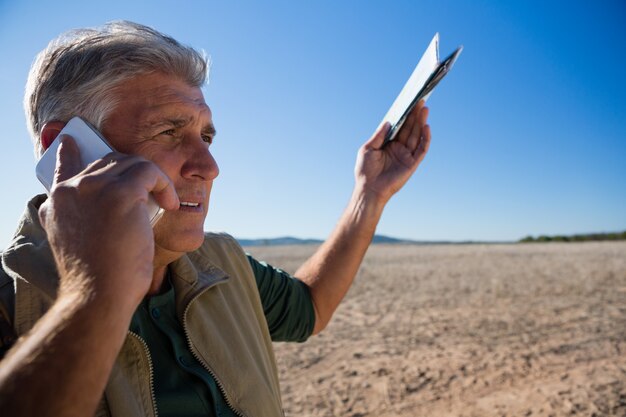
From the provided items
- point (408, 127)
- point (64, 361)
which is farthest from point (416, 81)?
point (64, 361)

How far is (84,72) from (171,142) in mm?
334

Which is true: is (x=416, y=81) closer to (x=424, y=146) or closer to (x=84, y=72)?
(x=424, y=146)

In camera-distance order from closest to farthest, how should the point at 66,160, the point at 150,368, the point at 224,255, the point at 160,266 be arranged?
the point at 66,160
the point at 150,368
the point at 160,266
the point at 224,255

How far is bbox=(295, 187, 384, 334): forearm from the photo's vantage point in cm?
232

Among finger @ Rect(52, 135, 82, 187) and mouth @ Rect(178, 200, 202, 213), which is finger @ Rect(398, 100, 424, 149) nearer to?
mouth @ Rect(178, 200, 202, 213)

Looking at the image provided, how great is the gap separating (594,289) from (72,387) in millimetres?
12429

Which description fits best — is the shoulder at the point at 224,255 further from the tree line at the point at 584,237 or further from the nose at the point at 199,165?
the tree line at the point at 584,237

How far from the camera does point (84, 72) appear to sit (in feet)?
5.06

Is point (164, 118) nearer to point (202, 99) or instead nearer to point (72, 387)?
point (202, 99)

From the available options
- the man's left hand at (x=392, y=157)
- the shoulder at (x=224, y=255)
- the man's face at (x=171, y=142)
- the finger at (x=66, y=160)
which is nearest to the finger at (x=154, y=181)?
the finger at (x=66, y=160)

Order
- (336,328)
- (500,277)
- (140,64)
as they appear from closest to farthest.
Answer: (140,64) < (336,328) < (500,277)

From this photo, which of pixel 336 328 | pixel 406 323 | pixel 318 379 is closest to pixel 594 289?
pixel 406 323

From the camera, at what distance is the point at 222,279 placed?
186 centimetres

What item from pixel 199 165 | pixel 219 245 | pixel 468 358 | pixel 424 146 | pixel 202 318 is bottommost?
pixel 468 358
